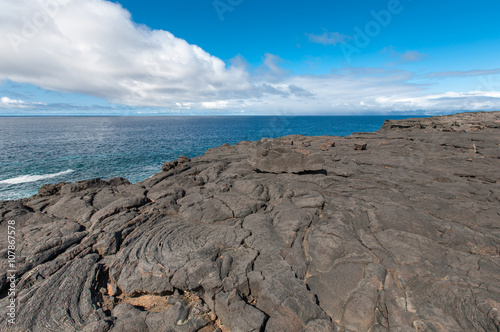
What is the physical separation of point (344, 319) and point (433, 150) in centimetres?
2736

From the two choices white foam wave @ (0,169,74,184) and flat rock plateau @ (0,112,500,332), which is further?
white foam wave @ (0,169,74,184)

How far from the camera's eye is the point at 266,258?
32.0ft

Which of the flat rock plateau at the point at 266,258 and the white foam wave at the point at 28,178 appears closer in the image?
the flat rock plateau at the point at 266,258

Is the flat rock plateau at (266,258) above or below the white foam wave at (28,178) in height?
above

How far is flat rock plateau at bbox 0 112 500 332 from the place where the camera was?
7523mm

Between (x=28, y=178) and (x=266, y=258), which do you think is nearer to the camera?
(x=266, y=258)

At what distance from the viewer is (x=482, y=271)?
326 inches

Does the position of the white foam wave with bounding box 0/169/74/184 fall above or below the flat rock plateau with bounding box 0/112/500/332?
below

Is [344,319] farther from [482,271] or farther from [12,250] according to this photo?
[12,250]

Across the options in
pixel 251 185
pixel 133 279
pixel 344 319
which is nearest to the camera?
pixel 344 319

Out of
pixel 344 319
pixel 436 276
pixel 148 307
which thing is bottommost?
pixel 148 307

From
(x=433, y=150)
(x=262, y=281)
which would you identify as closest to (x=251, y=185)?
(x=262, y=281)

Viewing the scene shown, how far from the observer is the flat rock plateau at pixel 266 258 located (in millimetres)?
7523

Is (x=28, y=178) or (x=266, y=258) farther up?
(x=266, y=258)
